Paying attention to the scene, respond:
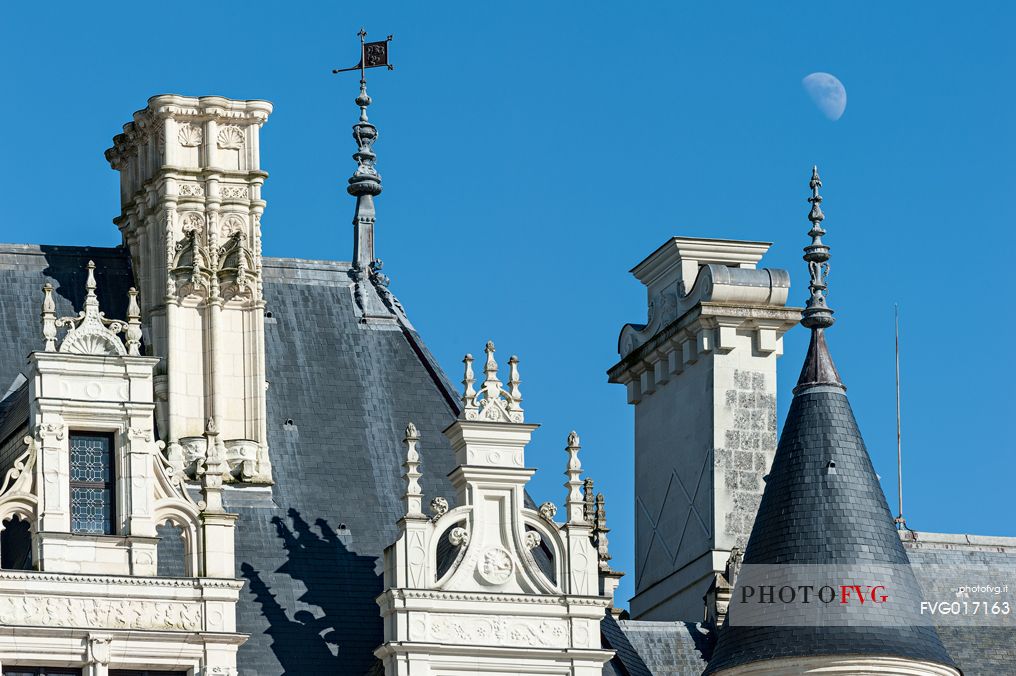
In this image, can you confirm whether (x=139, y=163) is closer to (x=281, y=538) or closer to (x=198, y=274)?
(x=198, y=274)

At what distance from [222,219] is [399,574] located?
7.08 m

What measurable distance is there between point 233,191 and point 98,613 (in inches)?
320

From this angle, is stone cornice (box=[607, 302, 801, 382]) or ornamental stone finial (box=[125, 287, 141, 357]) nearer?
ornamental stone finial (box=[125, 287, 141, 357])

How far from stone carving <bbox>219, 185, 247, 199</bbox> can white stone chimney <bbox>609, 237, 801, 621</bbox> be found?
7883 mm

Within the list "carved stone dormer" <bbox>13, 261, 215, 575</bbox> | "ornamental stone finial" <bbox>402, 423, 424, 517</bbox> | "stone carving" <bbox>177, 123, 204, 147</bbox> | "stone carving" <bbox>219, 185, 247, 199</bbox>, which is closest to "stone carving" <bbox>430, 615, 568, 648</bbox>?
"ornamental stone finial" <bbox>402, 423, 424, 517</bbox>

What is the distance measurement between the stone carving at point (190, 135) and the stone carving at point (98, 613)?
8.19m

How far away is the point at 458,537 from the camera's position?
52.7m

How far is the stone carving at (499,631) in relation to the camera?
52.1 m

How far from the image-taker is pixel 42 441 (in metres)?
51.8

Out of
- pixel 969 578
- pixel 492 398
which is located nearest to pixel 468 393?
pixel 492 398

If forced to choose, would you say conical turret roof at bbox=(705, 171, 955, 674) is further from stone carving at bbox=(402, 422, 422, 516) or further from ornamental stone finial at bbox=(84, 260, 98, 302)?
ornamental stone finial at bbox=(84, 260, 98, 302)

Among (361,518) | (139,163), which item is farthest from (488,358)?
(139,163)

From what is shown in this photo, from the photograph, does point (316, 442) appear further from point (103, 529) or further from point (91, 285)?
point (103, 529)

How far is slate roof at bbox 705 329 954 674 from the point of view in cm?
5250
